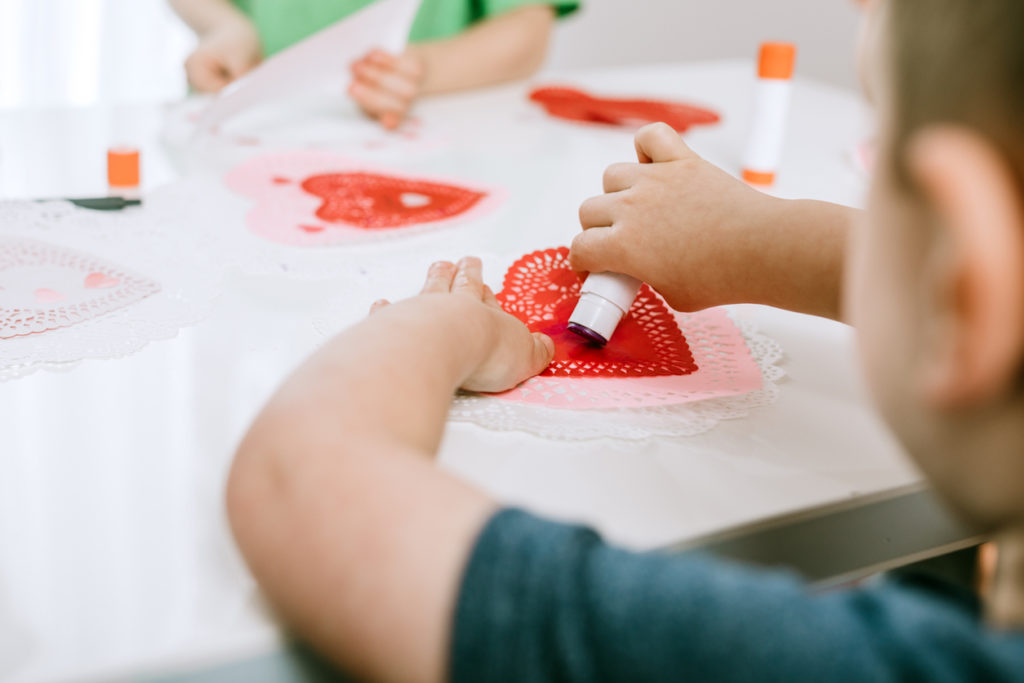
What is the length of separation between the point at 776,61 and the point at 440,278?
1.53 feet

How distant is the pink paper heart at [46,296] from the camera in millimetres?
563

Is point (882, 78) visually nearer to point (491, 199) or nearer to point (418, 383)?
point (418, 383)

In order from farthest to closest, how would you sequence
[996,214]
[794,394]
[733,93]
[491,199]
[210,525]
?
1. [733,93]
2. [491,199]
3. [794,394]
4. [210,525]
5. [996,214]

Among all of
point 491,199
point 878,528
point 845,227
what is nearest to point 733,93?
point 491,199

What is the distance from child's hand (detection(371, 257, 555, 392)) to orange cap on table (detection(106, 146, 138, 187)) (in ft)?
1.12

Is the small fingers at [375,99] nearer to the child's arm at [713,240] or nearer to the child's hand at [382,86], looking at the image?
the child's hand at [382,86]

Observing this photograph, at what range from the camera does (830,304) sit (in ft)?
1.86

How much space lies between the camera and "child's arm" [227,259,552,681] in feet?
1.06

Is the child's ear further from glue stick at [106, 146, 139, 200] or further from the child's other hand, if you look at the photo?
glue stick at [106, 146, 139, 200]

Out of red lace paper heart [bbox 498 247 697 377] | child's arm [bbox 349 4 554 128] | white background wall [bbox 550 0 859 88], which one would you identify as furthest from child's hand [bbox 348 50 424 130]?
white background wall [bbox 550 0 859 88]

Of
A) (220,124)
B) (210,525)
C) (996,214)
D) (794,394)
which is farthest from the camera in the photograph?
(220,124)

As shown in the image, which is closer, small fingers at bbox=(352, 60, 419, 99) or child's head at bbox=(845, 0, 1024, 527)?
child's head at bbox=(845, 0, 1024, 527)

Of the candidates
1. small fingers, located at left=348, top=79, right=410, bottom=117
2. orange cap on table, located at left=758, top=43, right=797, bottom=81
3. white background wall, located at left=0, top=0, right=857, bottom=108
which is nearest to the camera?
orange cap on table, located at left=758, top=43, right=797, bottom=81

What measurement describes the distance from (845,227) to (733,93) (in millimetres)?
722
